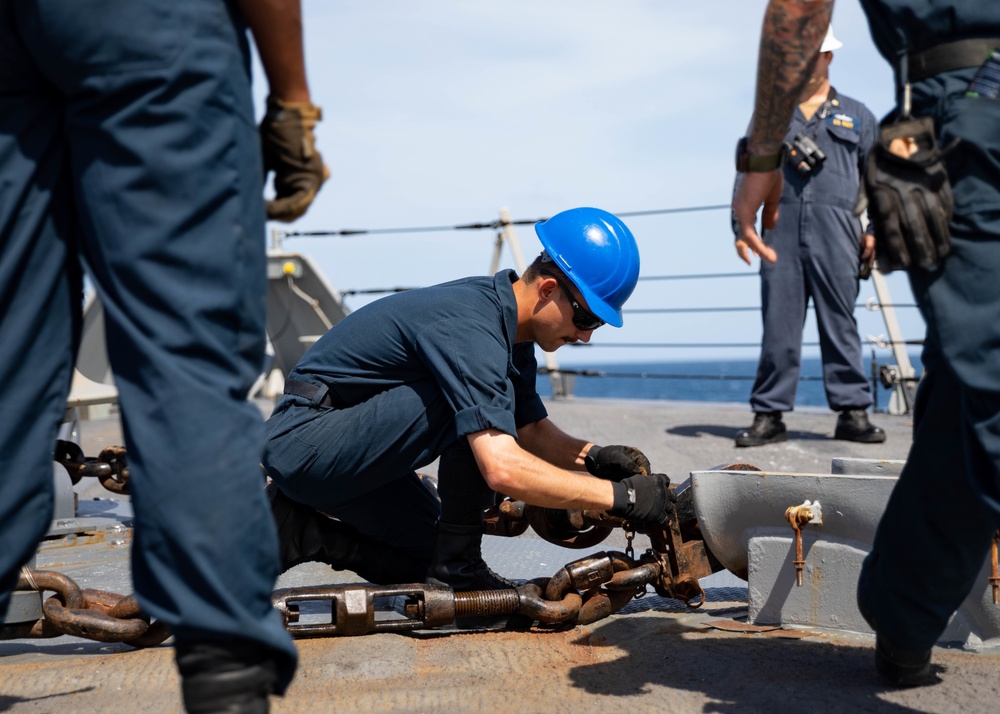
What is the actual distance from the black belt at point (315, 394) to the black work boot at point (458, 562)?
1.56 feet

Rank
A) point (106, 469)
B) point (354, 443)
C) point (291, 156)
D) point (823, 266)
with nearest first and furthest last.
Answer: point (291, 156) → point (354, 443) → point (106, 469) → point (823, 266)

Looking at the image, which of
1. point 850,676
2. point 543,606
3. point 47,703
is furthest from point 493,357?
point 47,703

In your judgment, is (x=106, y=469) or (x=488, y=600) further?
(x=106, y=469)

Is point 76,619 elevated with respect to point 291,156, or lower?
lower

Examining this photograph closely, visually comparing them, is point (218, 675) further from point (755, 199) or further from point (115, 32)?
point (755, 199)

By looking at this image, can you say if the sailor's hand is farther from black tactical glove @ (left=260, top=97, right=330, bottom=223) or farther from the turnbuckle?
the turnbuckle

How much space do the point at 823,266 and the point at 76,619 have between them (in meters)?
3.85

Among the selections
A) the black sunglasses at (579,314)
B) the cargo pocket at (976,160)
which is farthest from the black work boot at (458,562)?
the cargo pocket at (976,160)

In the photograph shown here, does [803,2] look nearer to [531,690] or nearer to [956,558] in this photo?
[956,558]

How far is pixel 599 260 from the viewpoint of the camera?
296 cm

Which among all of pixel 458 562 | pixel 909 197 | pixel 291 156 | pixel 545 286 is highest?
pixel 291 156

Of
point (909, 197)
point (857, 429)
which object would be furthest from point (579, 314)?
point (857, 429)

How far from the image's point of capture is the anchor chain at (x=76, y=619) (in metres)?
2.59

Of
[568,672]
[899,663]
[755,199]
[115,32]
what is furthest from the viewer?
[568,672]
